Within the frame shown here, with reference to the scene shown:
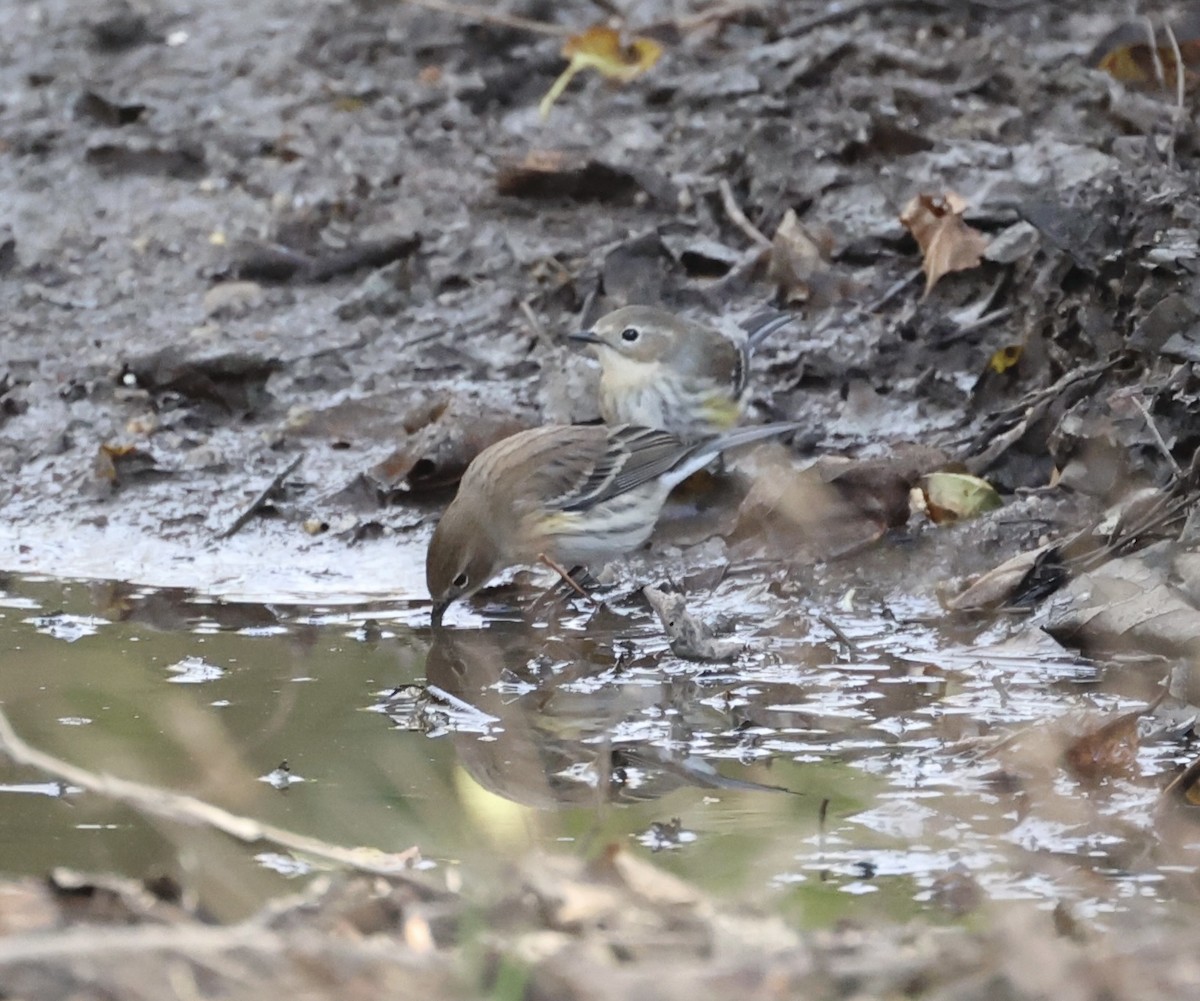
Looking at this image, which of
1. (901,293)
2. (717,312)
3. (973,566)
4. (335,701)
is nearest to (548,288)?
(717,312)

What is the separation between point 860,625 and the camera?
6180 mm

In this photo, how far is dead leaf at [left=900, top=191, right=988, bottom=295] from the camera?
8.07 metres

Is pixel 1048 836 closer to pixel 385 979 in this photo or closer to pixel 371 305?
pixel 385 979

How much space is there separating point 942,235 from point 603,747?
3858mm

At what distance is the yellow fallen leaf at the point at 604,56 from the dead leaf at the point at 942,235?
2.67 meters

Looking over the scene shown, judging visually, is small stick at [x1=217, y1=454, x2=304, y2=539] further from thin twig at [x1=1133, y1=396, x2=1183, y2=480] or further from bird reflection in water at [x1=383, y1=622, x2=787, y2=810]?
thin twig at [x1=1133, y1=396, x2=1183, y2=480]

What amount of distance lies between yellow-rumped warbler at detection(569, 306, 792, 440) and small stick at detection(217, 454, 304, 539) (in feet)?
4.02

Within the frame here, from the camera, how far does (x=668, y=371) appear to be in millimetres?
7730

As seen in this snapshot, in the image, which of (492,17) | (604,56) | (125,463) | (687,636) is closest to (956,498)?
(687,636)

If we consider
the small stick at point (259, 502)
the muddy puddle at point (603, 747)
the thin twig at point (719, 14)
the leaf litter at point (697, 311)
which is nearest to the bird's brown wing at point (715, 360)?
the leaf litter at point (697, 311)

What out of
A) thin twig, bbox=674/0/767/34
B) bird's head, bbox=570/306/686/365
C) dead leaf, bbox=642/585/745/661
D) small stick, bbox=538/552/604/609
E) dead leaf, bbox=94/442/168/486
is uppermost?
dead leaf, bbox=642/585/745/661

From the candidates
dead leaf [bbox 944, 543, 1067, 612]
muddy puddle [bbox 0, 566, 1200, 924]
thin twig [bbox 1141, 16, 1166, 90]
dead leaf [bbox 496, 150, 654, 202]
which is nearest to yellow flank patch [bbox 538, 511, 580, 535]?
muddy puddle [bbox 0, 566, 1200, 924]

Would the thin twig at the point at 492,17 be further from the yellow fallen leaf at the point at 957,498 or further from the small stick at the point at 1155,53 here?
the yellow fallen leaf at the point at 957,498

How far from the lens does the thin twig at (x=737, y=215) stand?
352 inches
